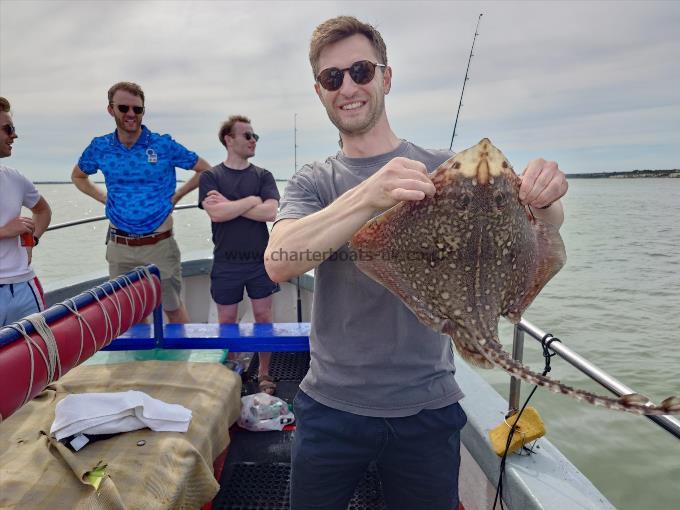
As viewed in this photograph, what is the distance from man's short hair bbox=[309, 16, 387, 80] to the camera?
71.7 inches

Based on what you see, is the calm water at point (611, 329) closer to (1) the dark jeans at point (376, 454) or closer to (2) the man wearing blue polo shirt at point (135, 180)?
(2) the man wearing blue polo shirt at point (135, 180)

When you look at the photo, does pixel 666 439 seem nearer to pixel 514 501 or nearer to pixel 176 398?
pixel 514 501

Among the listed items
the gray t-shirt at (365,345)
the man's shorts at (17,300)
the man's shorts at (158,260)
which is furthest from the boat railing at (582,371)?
the man's shorts at (17,300)

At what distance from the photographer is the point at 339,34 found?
5.98 feet

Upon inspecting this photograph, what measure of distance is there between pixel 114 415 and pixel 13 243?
206cm

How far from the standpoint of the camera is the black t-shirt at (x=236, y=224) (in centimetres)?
428

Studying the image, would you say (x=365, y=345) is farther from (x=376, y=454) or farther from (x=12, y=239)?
(x=12, y=239)

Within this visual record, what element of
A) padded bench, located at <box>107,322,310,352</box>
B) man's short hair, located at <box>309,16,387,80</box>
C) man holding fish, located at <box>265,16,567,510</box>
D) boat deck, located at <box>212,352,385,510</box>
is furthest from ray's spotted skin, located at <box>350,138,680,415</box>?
padded bench, located at <box>107,322,310,352</box>

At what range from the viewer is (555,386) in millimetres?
1146

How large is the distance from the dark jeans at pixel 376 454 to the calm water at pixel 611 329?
5.23 m

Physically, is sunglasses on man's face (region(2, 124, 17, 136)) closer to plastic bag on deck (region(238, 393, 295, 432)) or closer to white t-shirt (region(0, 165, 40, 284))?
white t-shirt (region(0, 165, 40, 284))

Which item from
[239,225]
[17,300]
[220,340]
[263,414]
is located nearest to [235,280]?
[239,225]

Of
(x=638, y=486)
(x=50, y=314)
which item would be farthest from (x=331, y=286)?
(x=638, y=486)

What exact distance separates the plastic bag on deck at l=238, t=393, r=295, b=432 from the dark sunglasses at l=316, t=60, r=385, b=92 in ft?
8.79
